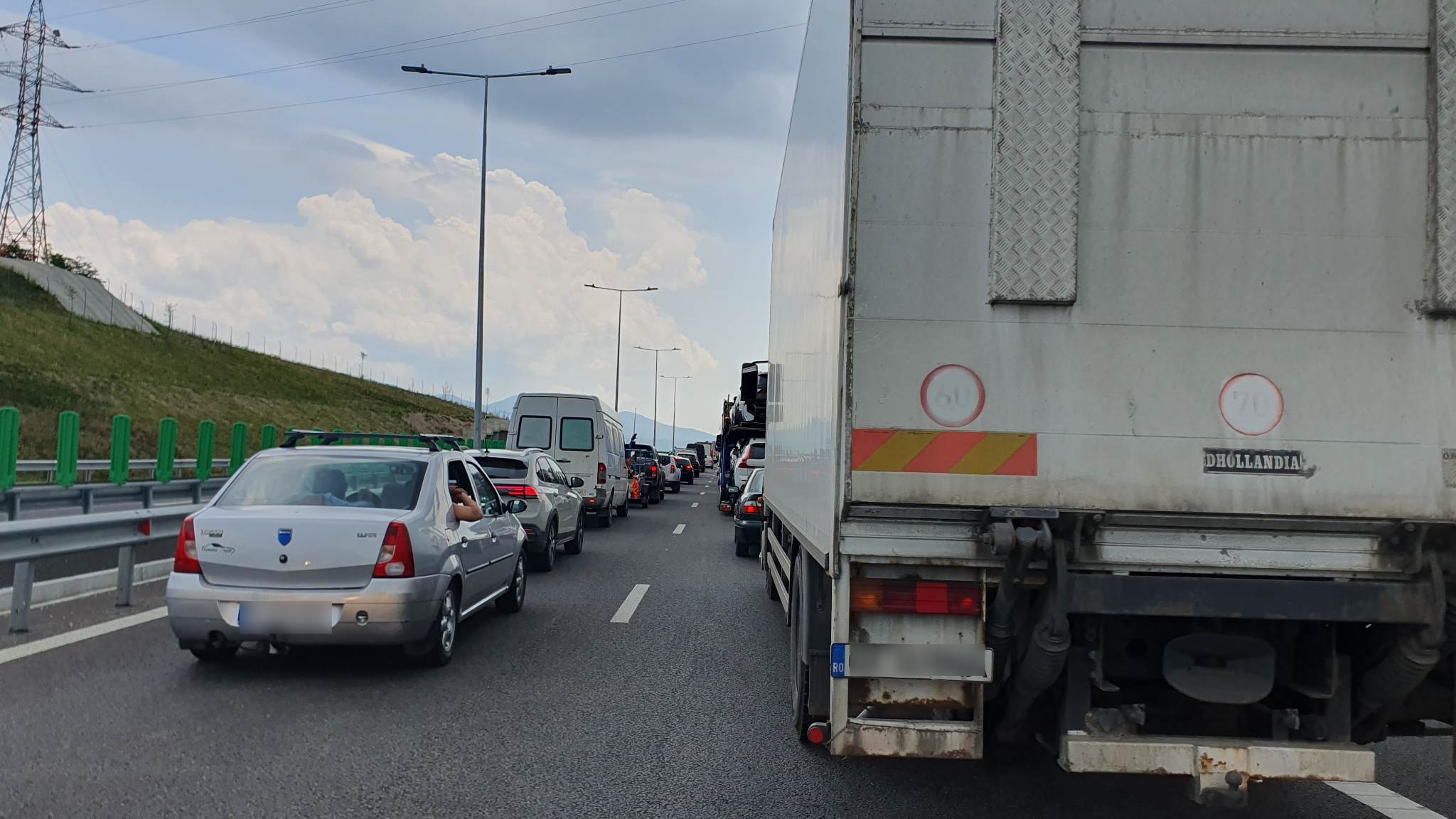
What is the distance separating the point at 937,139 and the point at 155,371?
63868 millimetres

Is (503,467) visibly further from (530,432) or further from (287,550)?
(287,550)

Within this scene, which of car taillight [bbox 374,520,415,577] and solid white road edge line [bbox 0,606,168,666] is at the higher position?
car taillight [bbox 374,520,415,577]

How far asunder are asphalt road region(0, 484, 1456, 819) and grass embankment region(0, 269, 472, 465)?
3242cm

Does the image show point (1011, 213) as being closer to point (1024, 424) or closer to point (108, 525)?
point (1024, 424)

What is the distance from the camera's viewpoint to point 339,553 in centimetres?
724

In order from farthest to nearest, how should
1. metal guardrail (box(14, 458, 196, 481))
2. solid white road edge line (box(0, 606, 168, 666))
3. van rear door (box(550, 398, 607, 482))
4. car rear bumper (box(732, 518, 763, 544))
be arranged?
metal guardrail (box(14, 458, 196, 481)) < van rear door (box(550, 398, 607, 482)) < car rear bumper (box(732, 518, 763, 544)) < solid white road edge line (box(0, 606, 168, 666))

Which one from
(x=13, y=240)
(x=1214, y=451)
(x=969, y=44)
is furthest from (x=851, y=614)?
(x=13, y=240)

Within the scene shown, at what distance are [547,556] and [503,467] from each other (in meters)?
1.44

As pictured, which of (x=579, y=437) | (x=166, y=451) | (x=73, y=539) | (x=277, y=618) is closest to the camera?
(x=277, y=618)

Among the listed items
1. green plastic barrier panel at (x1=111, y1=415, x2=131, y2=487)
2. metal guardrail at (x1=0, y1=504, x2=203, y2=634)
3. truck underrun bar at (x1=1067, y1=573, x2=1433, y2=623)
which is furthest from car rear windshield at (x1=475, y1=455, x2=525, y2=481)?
truck underrun bar at (x1=1067, y1=573, x2=1433, y2=623)

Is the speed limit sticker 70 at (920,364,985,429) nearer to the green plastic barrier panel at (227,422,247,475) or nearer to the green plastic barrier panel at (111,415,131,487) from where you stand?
the green plastic barrier panel at (111,415,131,487)

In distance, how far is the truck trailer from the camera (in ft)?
13.4

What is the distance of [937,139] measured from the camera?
4242 mm

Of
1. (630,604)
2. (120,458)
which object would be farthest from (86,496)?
(630,604)
